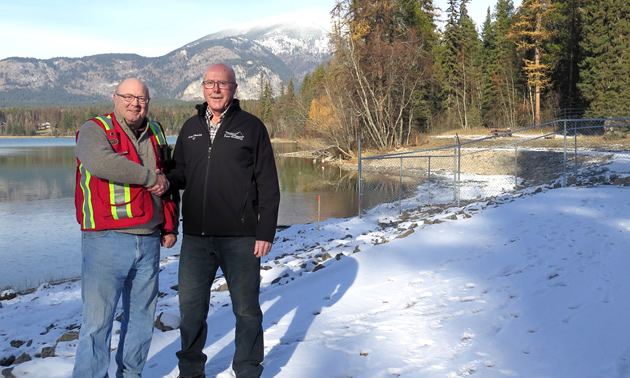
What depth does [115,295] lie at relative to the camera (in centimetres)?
319

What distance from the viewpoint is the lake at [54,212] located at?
1204 cm

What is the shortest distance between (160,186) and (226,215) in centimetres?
49

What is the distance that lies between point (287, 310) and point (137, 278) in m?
2.28

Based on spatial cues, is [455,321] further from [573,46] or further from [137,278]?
[573,46]

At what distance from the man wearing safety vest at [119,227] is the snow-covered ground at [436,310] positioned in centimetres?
75

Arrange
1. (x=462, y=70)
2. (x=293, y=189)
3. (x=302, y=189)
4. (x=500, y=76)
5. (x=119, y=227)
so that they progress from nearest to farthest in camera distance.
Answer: (x=119, y=227), (x=302, y=189), (x=293, y=189), (x=500, y=76), (x=462, y=70)

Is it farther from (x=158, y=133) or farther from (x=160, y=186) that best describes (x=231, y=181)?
(x=158, y=133)

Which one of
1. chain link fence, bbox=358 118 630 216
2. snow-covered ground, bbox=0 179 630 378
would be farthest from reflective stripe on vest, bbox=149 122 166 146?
chain link fence, bbox=358 118 630 216

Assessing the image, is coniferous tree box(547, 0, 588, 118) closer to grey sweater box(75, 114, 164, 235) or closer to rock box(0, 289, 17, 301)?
rock box(0, 289, 17, 301)

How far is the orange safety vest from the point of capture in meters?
3.14

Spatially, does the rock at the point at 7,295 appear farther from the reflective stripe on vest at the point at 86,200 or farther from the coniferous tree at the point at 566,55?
the coniferous tree at the point at 566,55

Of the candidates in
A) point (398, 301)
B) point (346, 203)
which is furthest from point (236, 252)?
point (346, 203)

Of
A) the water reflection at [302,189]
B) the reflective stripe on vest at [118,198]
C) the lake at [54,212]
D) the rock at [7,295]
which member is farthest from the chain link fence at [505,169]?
the reflective stripe on vest at [118,198]

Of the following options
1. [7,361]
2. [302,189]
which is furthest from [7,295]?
[302,189]
